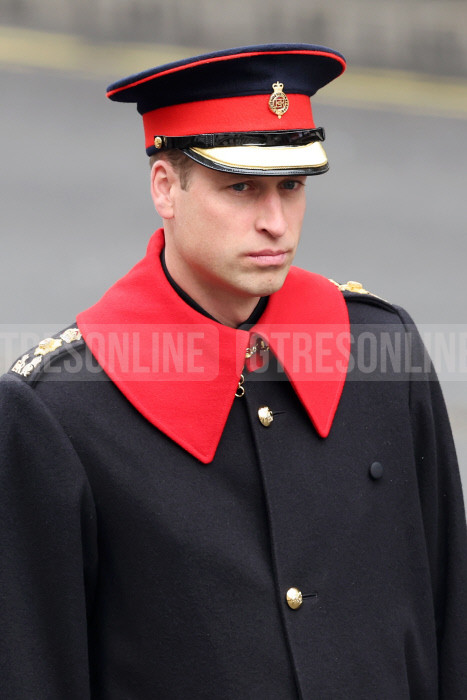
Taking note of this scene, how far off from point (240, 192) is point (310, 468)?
59 centimetres

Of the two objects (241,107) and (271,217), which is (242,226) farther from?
(241,107)

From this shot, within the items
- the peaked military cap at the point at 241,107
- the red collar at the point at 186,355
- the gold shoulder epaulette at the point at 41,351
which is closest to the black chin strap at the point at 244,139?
the peaked military cap at the point at 241,107

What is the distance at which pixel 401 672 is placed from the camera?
109 inches

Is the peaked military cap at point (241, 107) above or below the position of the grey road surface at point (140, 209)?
below

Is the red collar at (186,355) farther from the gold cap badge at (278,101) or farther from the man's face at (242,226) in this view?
the gold cap badge at (278,101)

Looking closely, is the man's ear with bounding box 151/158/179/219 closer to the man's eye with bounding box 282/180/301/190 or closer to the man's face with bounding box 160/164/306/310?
the man's face with bounding box 160/164/306/310

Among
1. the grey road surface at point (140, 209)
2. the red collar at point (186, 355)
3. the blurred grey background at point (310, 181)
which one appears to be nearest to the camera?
the red collar at point (186, 355)

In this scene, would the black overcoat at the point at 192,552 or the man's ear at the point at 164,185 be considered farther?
the man's ear at the point at 164,185

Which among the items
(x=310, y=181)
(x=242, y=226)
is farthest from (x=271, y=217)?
(x=310, y=181)

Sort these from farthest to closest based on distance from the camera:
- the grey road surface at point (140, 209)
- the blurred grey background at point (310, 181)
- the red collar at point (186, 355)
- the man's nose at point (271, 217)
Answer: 1. the blurred grey background at point (310, 181)
2. the grey road surface at point (140, 209)
3. the red collar at point (186, 355)
4. the man's nose at point (271, 217)

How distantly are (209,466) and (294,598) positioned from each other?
0.30m

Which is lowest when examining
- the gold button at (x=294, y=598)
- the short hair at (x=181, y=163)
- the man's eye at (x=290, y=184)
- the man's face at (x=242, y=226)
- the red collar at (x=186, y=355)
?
the gold button at (x=294, y=598)

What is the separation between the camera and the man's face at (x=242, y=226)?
254 cm

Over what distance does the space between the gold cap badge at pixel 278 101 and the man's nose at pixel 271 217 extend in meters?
0.18
